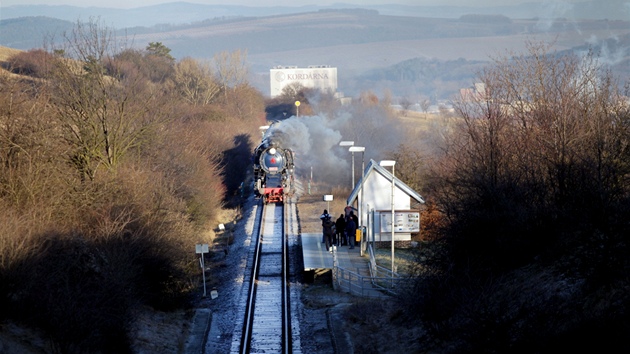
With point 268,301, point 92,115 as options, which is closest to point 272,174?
point 92,115

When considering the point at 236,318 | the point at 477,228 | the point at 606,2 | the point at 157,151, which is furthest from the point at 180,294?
the point at 606,2

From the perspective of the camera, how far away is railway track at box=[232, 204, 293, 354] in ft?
59.2

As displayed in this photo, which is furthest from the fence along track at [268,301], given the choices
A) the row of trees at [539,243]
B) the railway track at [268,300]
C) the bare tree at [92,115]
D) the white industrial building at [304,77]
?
the white industrial building at [304,77]

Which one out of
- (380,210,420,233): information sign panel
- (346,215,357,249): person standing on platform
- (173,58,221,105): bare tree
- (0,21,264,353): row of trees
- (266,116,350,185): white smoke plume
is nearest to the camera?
(0,21,264,353): row of trees

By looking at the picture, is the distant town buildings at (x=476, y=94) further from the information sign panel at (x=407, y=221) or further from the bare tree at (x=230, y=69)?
the bare tree at (x=230, y=69)

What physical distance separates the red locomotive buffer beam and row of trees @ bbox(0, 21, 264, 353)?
9.84 feet

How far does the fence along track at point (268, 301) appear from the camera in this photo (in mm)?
18062

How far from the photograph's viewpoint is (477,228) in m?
17.1

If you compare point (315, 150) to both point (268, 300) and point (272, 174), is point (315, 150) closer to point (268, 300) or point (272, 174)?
point (272, 174)

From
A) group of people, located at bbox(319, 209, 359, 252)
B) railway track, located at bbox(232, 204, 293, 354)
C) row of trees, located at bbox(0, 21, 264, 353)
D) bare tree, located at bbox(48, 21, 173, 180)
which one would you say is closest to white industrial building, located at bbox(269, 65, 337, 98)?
row of trees, located at bbox(0, 21, 264, 353)

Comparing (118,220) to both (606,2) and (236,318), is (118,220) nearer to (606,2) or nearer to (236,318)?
(236,318)

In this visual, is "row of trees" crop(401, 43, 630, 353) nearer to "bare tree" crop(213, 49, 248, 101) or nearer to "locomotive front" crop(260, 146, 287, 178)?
Result: "locomotive front" crop(260, 146, 287, 178)

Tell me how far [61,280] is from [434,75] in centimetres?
17732

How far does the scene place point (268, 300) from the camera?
22.0 m
